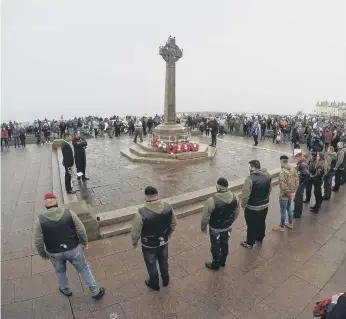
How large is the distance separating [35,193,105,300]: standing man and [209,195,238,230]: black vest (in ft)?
6.30

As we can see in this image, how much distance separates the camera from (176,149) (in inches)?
451

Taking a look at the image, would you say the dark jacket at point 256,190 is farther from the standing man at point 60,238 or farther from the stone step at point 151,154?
the stone step at point 151,154

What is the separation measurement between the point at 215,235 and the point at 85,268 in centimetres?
199

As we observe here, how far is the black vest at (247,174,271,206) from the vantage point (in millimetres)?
4387

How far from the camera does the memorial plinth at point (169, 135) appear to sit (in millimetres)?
11428

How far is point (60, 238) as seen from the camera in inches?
127

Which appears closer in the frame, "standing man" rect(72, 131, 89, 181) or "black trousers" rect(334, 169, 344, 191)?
"black trousers" rect(334, 169, 344, 191)

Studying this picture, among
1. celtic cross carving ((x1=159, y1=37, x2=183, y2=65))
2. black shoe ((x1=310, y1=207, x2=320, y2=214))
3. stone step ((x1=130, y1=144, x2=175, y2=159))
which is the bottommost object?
black shoe ((x1=310, y1=207, x2=320, y2=214))

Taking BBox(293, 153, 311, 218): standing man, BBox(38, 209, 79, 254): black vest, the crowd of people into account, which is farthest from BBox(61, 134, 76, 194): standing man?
BBox(293, 153, 311, 218): standing man

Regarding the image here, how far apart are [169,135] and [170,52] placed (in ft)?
13.8

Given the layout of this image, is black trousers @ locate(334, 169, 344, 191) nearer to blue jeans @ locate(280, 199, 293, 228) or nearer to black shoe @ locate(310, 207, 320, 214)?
black shoe @ locate(310, 207, 320, 214)

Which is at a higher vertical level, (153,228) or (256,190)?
(256,190)

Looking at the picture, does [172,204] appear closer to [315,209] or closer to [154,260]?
[154,260]

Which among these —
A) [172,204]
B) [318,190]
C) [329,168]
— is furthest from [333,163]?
[172,204]
